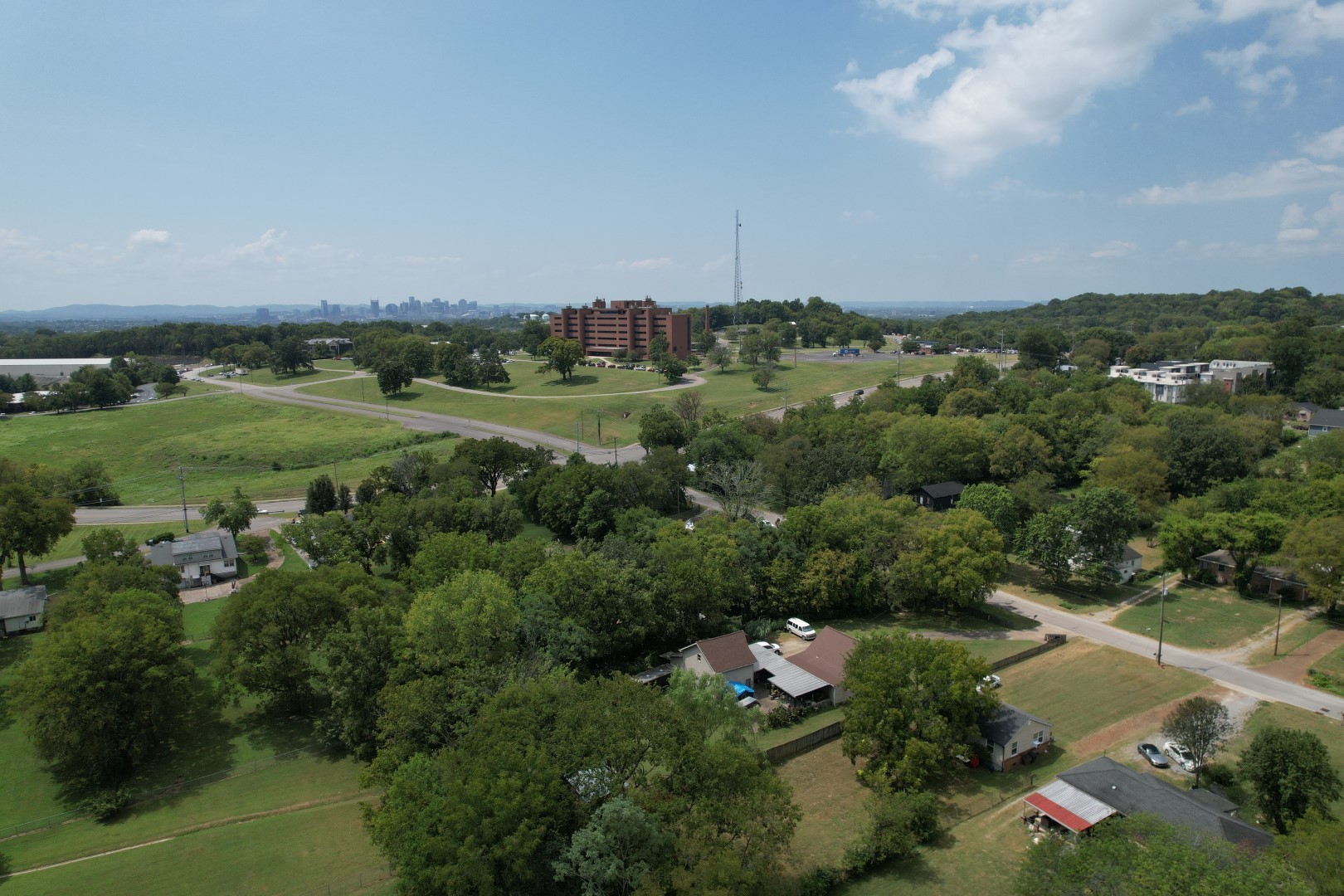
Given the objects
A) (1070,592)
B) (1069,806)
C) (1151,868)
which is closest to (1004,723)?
(1069,806)

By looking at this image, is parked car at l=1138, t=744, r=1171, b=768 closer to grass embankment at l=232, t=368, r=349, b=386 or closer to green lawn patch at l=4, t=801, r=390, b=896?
green lawn patch at l=4, t=801, r=390, b=896

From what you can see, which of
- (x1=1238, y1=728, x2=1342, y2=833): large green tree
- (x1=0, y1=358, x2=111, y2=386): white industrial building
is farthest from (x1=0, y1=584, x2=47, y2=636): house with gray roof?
(x1=0, y1=358, x2=111, y2=386): white industrial building

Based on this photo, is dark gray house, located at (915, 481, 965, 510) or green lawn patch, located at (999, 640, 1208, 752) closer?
green lawn patch, located at (999, 640, 1208, 752)

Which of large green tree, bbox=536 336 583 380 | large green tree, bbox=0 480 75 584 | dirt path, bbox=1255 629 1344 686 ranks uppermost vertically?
large green tree, bbox=536 336 583 380

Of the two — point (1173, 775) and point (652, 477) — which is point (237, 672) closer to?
point (652, 477)

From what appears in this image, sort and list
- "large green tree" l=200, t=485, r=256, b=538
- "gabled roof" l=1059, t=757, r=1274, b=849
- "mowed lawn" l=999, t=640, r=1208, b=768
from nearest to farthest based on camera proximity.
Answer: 1. "gabled roof" l=1059, t=757, r=1274, b=849
2. "mowed lawn" l=999, t=640, r=1208, b=768
3. "large green tree" l=200, t=485, r=256, b=538

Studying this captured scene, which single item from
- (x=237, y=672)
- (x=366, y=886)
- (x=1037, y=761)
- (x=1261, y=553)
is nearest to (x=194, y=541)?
(x=237, y=672)

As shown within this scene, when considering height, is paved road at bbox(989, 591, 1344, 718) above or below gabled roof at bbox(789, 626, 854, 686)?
below

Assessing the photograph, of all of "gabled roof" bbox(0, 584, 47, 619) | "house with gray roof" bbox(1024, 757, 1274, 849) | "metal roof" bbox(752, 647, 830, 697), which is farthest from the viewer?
"gabled roof" bbox(0, 584, 47, 619)
